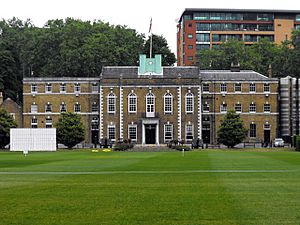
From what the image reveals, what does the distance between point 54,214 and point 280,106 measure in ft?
267

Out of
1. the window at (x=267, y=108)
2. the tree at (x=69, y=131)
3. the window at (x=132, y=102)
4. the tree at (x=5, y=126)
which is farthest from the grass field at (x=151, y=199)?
the window at (x=267, y=108)

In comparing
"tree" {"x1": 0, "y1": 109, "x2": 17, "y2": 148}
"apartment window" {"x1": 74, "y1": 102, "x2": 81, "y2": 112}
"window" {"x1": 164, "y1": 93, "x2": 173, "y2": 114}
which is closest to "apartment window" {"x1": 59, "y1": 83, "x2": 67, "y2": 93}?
"apartment window" {"x1": 74, "y1": 102, "x2": 81, "y2": 112}

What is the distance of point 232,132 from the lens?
260 feet

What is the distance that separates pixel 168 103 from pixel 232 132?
14.5 metres

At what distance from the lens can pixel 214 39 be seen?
147625mm

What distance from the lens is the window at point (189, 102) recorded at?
9050 cm

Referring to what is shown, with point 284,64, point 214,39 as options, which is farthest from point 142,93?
point 214,39

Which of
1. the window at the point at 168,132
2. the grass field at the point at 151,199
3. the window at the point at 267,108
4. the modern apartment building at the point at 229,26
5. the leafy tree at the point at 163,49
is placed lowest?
the grass field at the point at 151,199

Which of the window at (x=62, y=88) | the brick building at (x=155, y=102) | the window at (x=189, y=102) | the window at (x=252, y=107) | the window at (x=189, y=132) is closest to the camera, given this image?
the window at (x=189, y=132)

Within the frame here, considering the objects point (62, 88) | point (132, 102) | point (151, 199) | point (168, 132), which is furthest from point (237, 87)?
point (151, 199)

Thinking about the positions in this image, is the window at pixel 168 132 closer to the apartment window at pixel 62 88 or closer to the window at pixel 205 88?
the window at pixel 205 88

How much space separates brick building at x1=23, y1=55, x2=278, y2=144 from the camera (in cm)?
9038

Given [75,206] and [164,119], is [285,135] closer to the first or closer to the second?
[164,119]

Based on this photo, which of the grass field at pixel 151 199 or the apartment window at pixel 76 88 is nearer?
the grass field at pixel 151 199
